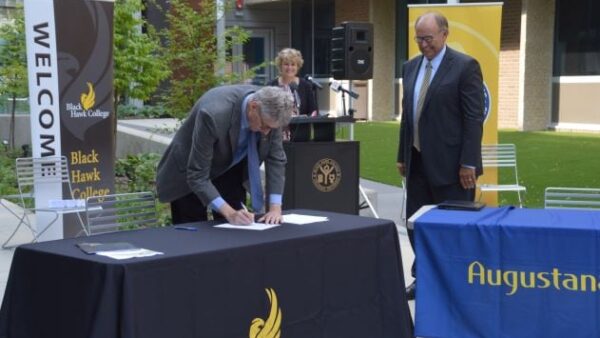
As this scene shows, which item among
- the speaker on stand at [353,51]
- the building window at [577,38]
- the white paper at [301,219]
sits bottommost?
the white paper at [301,219]

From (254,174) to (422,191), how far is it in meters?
1.45

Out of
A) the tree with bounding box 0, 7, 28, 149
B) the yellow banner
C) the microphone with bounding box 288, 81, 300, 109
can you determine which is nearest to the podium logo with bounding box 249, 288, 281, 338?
the microphone with bounding box 288, 81, 300, 109

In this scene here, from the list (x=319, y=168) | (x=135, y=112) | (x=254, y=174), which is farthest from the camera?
(x=135, y=112)

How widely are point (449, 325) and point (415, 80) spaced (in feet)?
5.73

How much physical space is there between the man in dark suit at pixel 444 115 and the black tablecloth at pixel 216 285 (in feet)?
3.57

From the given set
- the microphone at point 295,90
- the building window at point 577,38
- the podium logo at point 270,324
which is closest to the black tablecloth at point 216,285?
the podium logo at point 270,324

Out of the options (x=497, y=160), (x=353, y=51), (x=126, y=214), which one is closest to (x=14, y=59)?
(x=353, y=51)

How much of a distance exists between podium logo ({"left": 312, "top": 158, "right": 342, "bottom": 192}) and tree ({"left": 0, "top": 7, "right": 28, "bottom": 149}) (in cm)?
778

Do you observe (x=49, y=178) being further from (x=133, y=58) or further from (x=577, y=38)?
(x=577, y=38)

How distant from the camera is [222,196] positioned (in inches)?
179

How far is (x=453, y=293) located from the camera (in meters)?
4.23

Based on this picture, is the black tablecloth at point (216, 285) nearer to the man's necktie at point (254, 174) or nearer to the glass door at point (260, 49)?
the man's necktie at point (254, 174)

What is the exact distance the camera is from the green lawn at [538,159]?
10672 mm

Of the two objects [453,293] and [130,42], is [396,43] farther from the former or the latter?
[453,293]
